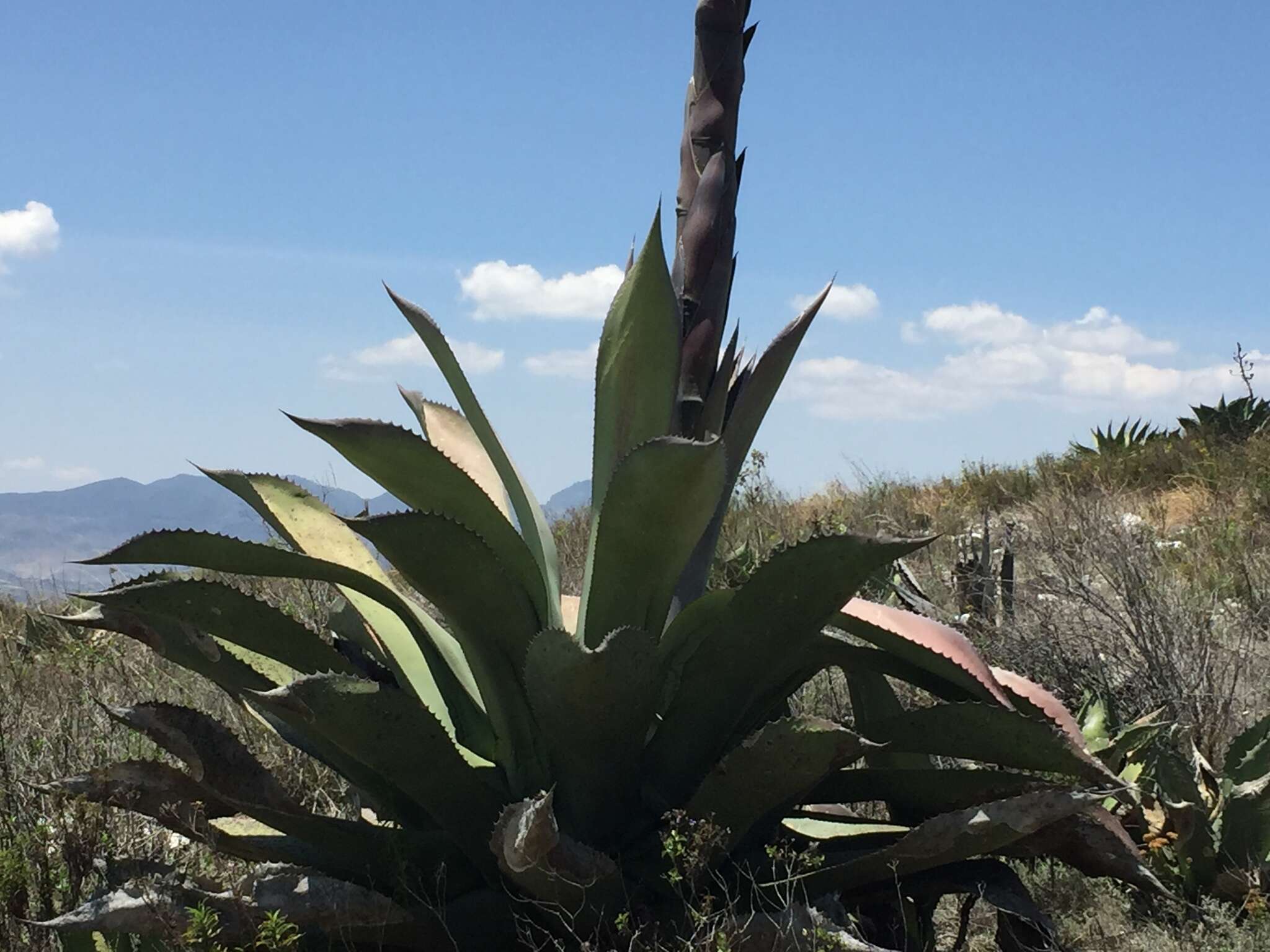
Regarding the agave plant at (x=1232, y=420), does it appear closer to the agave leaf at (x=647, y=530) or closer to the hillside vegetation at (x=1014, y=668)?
the hillside vegetation at (x=1014, y=668)

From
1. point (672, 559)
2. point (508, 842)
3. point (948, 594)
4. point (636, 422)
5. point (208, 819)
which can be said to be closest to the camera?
point (508, 842)

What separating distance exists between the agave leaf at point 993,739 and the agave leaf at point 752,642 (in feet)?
0.88

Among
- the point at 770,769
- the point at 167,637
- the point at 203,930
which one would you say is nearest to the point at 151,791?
the point at 167,637

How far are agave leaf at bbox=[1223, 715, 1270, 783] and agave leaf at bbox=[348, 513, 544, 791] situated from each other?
185 centimetres

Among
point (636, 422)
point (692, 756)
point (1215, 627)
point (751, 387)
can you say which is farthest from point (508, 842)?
point (1215, 627)

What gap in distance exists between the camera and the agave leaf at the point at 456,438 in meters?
2.93

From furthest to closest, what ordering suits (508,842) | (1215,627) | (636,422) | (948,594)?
(948,594)
(1215,627)
(636,422)
(508,842)

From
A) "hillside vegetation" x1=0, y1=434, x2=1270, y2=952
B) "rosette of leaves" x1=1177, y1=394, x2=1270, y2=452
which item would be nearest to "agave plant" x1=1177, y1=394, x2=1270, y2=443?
"rosette of leaves" x1=1177, y1=394, x2=1270, y2=452

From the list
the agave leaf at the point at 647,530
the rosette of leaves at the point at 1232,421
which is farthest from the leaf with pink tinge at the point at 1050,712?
the rosette of leaves at the point at 1232,421

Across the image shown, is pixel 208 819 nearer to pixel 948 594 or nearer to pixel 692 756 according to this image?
pixel 692 756

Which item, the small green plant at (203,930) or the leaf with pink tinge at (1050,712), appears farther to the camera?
the leaf with pink tinge at (1050,712)

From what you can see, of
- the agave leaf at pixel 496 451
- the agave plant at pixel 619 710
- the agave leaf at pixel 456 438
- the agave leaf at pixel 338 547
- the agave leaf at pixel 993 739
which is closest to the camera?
the agave plant at pixel 619 710

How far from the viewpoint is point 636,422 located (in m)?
2.42

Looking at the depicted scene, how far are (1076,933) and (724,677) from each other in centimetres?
128
